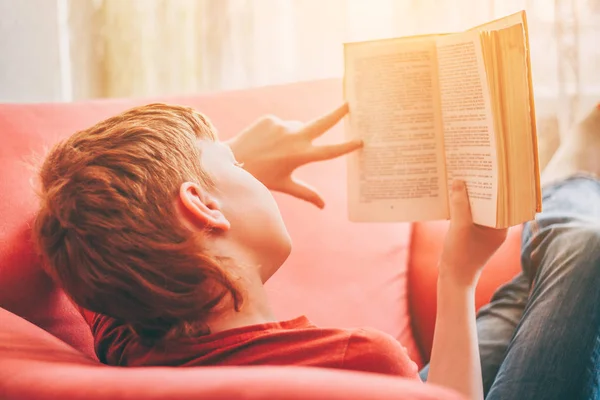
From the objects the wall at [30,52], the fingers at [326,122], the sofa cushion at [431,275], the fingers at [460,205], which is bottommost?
the sofa cushion at [431,275]

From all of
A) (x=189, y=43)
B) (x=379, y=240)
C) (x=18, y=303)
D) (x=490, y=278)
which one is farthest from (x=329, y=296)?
(x=189, y=43)

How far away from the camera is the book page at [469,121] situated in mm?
839

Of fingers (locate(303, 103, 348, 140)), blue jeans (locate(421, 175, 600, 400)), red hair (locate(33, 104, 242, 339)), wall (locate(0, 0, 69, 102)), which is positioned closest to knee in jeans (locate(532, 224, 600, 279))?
blue jeans (locate(421, 175, 600, 400))

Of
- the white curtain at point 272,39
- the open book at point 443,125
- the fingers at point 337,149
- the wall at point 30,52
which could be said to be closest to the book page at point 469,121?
the open book at point 443,125

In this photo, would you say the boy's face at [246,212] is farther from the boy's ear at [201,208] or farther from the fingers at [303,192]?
the fingers at [303,192]

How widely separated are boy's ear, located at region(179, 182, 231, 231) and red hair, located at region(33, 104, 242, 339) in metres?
0.01

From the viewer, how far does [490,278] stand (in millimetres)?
1173

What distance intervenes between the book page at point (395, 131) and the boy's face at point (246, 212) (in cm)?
22

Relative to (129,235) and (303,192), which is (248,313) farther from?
(303,192)

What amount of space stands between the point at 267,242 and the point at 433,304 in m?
0.48

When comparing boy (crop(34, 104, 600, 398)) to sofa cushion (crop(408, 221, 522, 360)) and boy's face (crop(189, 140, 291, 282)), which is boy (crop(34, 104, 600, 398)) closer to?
boy's face (crop(189, 140, 291, 282))

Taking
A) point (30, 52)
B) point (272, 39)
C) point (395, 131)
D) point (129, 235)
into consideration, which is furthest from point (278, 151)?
point (30, 52)

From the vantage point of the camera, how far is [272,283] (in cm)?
109

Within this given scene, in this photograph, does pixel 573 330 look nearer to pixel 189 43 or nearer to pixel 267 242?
pixel 267 242
